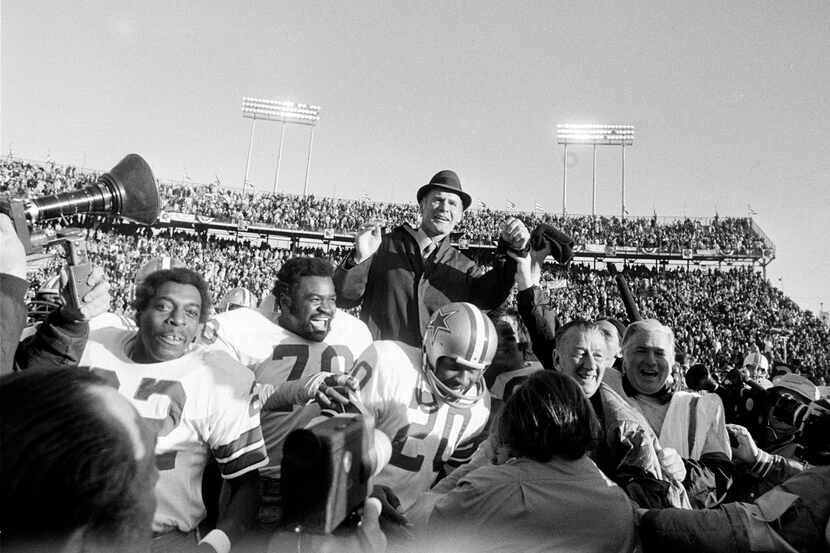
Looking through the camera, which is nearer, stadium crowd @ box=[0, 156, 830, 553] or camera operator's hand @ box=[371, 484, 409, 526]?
stadium crowd @ box=[0, 156, 830, 553]

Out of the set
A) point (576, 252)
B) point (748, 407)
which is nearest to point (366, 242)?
point (748, 407)

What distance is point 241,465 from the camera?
238 cm

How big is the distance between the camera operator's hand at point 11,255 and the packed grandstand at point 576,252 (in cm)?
2496

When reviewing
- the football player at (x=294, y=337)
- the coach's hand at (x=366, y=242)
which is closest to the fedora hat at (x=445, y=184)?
the coach's hand at (x=366, y=242)

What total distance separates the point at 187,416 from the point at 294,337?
1098 millimetres

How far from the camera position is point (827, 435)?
1939 millimetres

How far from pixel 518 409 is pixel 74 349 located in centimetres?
205

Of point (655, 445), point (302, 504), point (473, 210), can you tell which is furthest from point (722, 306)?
point (302, 504)

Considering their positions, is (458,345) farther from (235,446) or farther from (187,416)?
(187,416)

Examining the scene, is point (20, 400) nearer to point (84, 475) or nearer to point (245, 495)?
point (84, 475)

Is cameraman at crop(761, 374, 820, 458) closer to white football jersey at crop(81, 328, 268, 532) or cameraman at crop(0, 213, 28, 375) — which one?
white football jersey at crop(81, 328, 268, 532)

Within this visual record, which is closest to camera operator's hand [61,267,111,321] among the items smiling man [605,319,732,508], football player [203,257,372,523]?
football player [203,257,372,523]

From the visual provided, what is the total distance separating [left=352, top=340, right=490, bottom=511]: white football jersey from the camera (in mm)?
2789

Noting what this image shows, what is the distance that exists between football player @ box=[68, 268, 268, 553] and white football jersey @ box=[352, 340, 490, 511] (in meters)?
0.64
